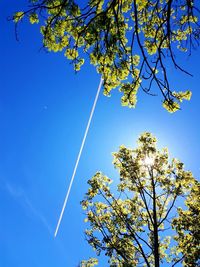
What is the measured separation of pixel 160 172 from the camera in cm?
1460

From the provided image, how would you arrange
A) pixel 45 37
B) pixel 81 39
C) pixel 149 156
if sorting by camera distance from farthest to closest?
1. pixel 149 156
2. pixel 81 39
3. pixel 45 37

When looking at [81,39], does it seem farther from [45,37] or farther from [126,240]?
[126,240]

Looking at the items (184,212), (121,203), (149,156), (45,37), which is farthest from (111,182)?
(45,37)

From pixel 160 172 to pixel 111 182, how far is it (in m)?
2.68

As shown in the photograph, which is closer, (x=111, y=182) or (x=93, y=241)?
(x=93, y=241)

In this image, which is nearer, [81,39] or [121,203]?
[81,39]

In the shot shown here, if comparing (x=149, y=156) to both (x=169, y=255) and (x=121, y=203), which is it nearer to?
(x=121, y=203)

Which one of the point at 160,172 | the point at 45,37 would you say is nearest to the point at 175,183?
the point at 160,172

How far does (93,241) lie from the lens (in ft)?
47.2

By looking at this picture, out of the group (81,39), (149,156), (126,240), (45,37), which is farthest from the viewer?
(149,156)

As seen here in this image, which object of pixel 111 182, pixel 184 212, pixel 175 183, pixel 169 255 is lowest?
pixel 169 255

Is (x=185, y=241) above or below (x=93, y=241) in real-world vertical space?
below

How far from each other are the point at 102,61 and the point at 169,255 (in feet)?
36.9

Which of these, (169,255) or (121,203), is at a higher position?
(121,203)
